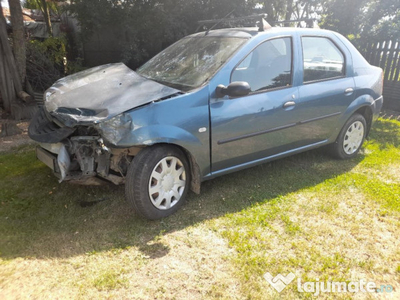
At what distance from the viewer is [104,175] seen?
123 inches

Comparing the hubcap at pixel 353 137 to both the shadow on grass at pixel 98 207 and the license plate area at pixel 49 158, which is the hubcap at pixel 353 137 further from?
the license plate area at pixel 49 158

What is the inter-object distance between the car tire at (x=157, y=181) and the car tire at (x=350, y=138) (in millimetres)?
2543

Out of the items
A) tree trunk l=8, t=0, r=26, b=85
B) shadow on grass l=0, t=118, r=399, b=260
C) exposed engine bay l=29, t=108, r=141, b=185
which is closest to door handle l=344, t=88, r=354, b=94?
shadow on grass l=0, t=118, r=399, b=260

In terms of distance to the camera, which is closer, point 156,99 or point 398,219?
point 156,99

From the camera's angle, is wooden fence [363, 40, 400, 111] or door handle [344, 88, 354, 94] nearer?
door handle [344, 88, 354, 94]

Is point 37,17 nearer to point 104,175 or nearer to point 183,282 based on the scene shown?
point 104,175

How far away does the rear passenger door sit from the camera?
13.1 feet

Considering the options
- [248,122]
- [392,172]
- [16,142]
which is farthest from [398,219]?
[16,142]

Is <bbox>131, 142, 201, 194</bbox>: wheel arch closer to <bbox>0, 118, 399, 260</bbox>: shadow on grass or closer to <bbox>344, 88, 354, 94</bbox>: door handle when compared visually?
<bbox>0, 118, 399, 260</bbox>: shadow on grass

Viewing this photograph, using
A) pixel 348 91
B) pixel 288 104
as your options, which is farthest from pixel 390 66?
pixel 288 104

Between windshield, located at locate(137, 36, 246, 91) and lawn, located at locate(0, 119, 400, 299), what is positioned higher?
windshield, located at locate(137, 36, 246, 91)

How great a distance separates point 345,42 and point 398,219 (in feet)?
8.12

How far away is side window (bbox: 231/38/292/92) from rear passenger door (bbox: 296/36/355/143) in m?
0.26

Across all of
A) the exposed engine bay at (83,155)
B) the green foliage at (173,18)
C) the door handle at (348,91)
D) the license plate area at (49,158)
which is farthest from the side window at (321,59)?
the green foliage at (173,18)
